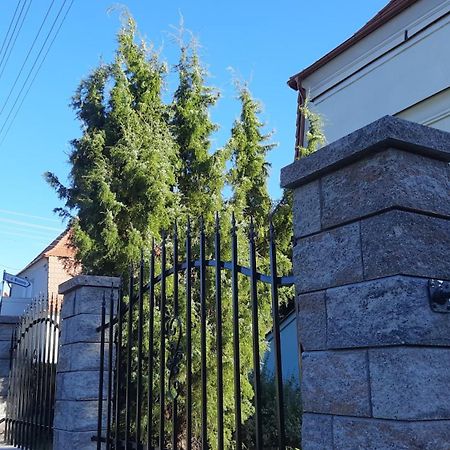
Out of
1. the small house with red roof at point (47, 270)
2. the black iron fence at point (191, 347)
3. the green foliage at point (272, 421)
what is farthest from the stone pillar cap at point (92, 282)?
the small house with red roof at point (47, 270)

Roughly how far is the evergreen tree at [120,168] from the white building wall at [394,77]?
2.52 m

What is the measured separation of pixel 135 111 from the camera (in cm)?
775

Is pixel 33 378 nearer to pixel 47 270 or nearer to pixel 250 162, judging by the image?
pixel 250 162

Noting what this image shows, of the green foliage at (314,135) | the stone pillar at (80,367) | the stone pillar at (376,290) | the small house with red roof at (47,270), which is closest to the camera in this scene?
the stone pillar at (376,290)

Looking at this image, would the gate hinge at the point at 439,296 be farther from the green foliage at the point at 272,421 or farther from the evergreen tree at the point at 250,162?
the evergreen tree at the point at 250,162

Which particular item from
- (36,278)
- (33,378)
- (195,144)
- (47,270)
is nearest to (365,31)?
(195,144)

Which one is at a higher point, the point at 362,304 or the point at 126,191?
the point at 126,191

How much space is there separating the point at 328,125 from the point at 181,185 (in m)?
2.40

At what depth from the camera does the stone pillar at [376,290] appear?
5.67 ft

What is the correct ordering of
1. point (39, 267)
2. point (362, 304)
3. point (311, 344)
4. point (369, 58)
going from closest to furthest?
1. point (362, 304)
2. point (311, 344)
3. point (369, 58)
4. point (39, 267)

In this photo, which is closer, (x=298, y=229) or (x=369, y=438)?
(x=369, y=438)

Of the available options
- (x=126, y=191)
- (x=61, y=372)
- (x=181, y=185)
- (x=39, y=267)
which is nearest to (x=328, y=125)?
(x=181, y=185)

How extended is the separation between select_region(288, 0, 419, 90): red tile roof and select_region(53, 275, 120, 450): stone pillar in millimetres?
5357

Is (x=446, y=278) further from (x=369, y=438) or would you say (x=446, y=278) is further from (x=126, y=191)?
(x=126, y=191)
